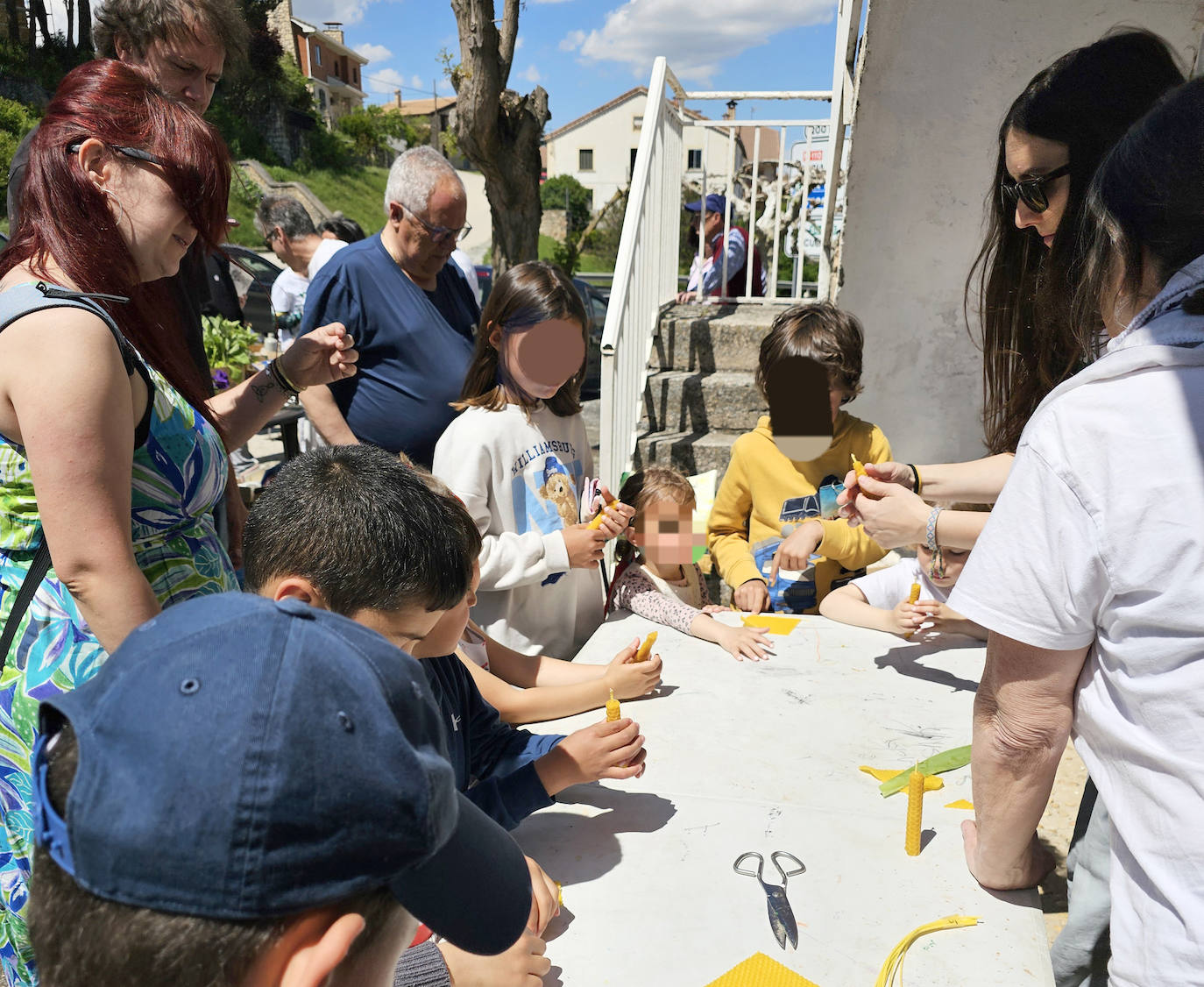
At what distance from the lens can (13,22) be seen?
2202 centimetres

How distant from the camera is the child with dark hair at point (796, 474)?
273cm

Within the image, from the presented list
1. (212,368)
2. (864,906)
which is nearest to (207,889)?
(864,906)

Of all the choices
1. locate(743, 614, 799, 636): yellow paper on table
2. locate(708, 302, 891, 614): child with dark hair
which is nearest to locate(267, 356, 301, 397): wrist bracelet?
locate(743, 614, 799, 636): yellow paper on table

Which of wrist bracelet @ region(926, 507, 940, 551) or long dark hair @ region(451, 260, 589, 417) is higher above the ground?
long dark hair @ region(451, 260, 589, 417)

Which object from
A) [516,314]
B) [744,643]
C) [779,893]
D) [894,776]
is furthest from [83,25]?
[779,893]

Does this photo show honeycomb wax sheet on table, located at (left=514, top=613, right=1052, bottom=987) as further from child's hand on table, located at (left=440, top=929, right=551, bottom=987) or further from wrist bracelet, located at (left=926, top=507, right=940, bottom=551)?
wrist bracelet, located at (left=926, top=507, right=940, bottom=551)

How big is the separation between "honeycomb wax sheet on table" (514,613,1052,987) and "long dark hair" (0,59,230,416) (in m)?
1.10

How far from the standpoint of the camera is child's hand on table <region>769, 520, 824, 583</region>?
2436 mm

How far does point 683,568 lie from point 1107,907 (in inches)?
67.1

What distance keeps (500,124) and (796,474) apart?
5751 millimetres

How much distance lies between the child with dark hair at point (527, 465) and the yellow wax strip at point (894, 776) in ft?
2.79

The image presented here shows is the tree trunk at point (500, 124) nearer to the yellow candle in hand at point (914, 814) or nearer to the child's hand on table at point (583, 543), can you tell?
the child's hand on table at point (583, 543)

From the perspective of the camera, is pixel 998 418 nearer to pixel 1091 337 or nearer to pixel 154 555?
pixel 1091 337

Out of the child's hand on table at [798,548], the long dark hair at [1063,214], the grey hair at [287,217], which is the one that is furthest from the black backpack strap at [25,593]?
the grey hair at [287,217]
